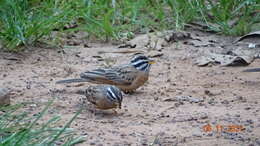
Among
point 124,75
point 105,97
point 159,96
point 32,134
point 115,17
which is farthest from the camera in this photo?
point 115,17

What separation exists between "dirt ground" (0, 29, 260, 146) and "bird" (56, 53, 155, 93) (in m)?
0.13

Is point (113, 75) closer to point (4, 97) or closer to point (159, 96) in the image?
point (159, 96)

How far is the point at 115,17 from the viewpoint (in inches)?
397

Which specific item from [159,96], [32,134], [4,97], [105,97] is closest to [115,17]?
[159,96]

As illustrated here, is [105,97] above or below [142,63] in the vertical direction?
below

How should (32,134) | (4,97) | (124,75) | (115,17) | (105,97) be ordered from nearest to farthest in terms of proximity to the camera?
1. (32,134)
2. (4,97)
3. (105,97)
4. (124,75)
5. (115,17)

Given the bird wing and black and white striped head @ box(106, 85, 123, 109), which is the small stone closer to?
black and white striped head @ box(106, 85, 123, 109)

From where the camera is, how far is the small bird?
6.46m

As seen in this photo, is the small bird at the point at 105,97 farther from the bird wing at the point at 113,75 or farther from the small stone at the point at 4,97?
the bird wing at the point at 113,75

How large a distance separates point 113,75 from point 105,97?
1.25 meters

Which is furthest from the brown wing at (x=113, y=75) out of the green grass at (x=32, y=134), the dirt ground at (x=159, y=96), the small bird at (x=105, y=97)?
the green grass at (x=32, y=134)

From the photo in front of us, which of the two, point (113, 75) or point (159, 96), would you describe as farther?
point (113, 75)

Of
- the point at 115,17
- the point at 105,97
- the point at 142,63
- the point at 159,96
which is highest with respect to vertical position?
the point at 115,17

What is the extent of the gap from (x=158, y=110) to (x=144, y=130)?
2.76 ft
